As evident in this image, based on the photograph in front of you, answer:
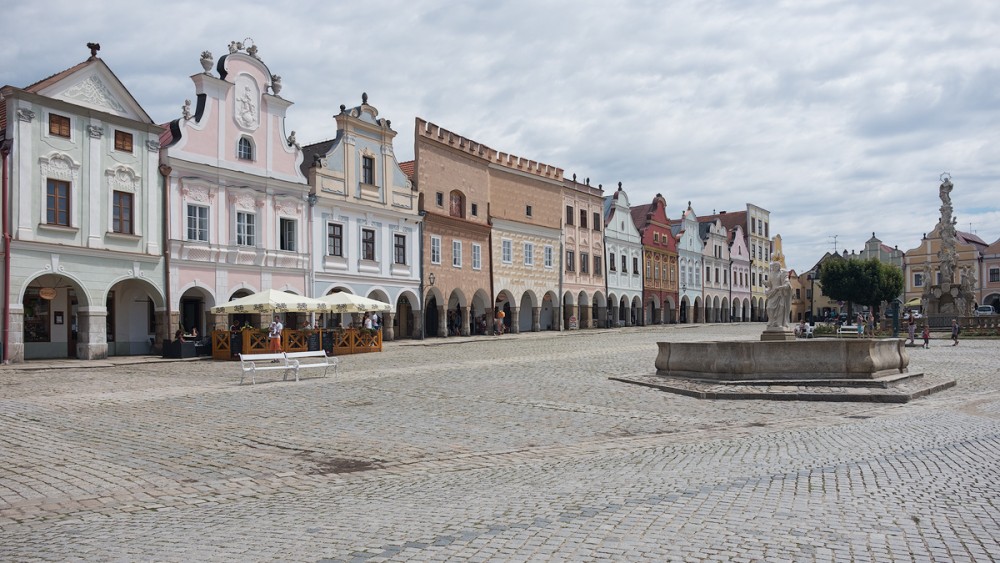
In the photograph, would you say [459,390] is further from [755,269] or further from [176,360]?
[755,269]

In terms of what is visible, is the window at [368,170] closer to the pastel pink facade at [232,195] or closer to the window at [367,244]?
the window at [367,244]

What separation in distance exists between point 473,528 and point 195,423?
23.5 feet

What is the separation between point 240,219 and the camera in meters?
31.1

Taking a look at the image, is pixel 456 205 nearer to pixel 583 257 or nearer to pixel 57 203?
pixel 583 257

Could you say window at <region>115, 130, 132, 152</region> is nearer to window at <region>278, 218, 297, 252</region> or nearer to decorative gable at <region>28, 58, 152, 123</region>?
decorative gable at <region>28, 58, 152, 123</region>

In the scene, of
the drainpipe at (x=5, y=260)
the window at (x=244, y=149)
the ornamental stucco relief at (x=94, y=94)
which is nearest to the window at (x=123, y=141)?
the ornamental stucco relief at (x=94, y=94)

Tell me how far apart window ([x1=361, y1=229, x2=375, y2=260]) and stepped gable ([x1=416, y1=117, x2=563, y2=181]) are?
240 inches

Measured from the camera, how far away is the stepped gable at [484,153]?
133ft

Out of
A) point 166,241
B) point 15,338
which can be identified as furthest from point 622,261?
point 15,338

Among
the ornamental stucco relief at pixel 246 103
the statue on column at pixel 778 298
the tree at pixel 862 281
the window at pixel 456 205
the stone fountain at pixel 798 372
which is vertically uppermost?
the ornamental stucco relief at pixel 246 103

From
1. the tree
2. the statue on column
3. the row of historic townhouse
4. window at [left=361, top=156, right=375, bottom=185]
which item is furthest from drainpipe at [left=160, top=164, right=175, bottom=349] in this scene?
the tree

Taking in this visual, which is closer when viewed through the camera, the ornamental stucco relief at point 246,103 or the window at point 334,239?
the ornamental stucco relief at point 246,103

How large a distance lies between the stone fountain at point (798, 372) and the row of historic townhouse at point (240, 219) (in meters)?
17.8

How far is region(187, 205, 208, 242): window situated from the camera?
29.3 metres
